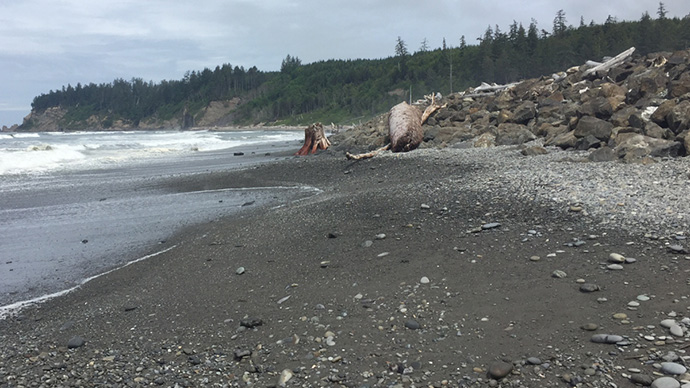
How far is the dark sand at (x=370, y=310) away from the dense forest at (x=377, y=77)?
56877 millimetres

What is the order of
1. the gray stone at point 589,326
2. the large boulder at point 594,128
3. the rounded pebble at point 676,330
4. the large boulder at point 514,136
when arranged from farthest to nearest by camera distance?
1. the large boulder at point 514,136
2. the large boulder at point 594,128
3. the gray stone at point 589,326
4. the rounded pebble at point 676,330

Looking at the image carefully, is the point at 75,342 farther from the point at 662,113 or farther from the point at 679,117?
the point at 662,113

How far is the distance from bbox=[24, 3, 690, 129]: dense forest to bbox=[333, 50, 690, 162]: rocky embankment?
42.6 meters

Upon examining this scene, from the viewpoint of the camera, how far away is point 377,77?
12456 cm

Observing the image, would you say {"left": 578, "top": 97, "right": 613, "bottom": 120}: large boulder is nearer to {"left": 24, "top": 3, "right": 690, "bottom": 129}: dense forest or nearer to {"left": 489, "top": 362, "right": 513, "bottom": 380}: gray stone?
{"left": 489, "top": 362, "right": 513, "bottom": 380}: gray stone

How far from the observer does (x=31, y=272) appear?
6.38 m

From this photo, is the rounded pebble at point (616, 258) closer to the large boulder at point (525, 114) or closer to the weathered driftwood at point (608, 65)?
the large boulder at point (525, 114)

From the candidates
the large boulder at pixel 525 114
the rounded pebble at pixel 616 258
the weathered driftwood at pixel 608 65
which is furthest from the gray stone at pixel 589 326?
the weathered driftwood at pixel 608 65

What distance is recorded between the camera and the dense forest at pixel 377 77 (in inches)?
2739

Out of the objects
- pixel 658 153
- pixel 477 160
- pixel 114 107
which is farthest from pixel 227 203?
pixel 114 107

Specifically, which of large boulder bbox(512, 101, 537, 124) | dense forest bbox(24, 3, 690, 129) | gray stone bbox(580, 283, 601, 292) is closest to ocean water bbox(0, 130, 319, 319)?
gray stone bbox(580, 283, 601, 292)

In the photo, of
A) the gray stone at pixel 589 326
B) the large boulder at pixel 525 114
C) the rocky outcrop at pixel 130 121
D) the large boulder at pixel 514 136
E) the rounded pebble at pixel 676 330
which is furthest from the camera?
the rocky outcrop at pixel 130 121

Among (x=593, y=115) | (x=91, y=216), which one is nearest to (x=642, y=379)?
(x=91, y=216)

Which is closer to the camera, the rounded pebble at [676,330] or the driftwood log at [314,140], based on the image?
the rounded pebble at [676,330]
